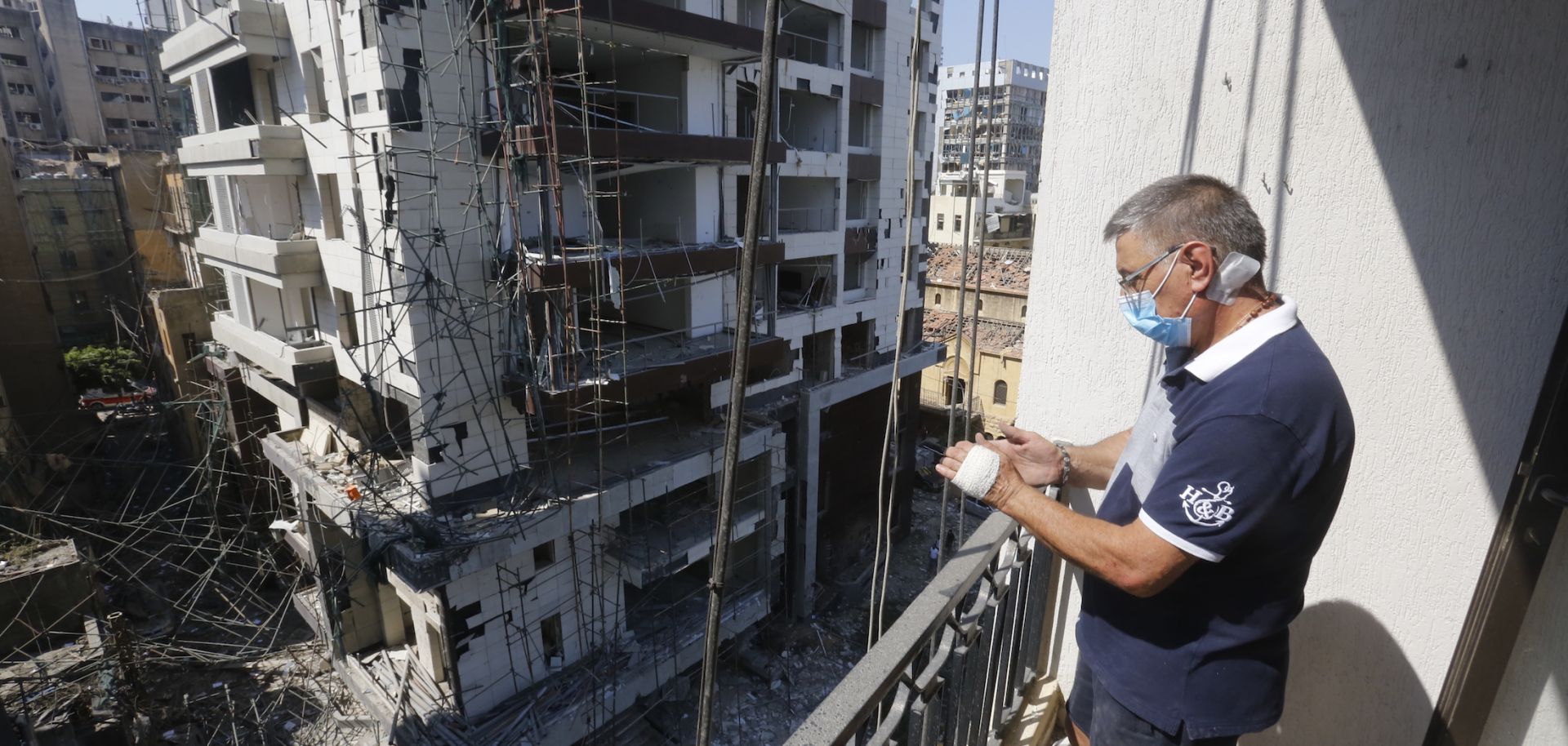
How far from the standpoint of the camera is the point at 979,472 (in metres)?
1.66

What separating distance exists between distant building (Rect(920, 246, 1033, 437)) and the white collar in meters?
15.6

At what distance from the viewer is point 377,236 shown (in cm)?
727

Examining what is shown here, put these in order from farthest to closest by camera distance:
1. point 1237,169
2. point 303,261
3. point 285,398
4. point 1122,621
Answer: point 285,398, point 303,261, point 1237,169, point 1122,621

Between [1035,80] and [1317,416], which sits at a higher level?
[1035,80]

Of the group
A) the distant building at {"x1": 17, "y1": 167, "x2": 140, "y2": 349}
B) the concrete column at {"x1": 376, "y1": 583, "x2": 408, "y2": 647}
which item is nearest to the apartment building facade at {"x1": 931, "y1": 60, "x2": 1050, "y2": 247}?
the concrete column at {"x1": 376, "y1": 583, "x2": 408, "y2": 647}

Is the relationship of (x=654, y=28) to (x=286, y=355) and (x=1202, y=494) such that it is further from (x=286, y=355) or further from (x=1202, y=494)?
(x=1202, y=494)

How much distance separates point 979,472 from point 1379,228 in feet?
3.99

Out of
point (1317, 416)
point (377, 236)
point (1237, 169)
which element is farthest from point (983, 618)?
point (377, 236)

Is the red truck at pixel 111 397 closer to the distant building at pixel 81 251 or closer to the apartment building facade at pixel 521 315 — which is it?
the distant building at pixel 81 251

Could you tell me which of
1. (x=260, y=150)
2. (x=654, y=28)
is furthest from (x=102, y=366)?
(x=654, y=28)

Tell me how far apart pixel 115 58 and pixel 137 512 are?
76.4 feet

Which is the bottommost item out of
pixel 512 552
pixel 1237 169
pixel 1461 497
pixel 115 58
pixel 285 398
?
pixel 512 552

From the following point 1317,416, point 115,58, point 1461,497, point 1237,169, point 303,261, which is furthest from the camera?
point 115,58

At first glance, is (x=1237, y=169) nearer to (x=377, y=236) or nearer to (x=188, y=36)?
(x=377, y=236)
